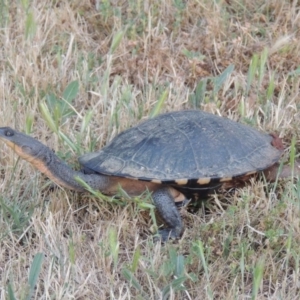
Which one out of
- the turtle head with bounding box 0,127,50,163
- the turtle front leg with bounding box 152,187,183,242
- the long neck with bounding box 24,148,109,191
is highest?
the turtle head with bounding box 0,127,50,163

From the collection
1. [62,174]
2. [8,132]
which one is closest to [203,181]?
[62,174]

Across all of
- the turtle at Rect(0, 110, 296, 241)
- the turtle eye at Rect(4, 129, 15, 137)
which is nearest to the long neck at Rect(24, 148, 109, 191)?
the turtle at Rect(0, 110, 296, 241)

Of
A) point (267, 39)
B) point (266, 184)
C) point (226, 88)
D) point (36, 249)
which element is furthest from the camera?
point (267, 39)

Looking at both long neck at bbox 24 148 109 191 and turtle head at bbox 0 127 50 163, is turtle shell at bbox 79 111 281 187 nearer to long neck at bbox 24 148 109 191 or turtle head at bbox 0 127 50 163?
long neck at bbox 24 148 109 191

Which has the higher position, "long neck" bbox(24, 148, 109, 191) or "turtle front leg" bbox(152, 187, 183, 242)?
"long neck" bbox(24, 148, 109, 191)

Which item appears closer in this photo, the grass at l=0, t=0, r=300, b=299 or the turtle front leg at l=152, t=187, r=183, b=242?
the grass at l=0, t=0, r=300, b=299

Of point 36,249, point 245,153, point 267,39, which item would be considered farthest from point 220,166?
point 267,39

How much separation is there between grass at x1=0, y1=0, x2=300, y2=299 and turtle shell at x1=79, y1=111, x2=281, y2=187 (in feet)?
0.46

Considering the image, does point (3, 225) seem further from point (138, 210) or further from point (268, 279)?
point (268, 279)

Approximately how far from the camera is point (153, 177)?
316 centimetres

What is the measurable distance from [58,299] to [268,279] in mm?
885

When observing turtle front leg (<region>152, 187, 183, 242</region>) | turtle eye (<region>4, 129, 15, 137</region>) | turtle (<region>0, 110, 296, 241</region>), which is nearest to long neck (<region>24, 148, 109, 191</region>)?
turtle (<region>0, 110, 296, 241</region>)

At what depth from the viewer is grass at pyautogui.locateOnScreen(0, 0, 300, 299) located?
2.88m

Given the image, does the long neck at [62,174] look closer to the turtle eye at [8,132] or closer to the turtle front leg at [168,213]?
the turtle eye at [8,132]
